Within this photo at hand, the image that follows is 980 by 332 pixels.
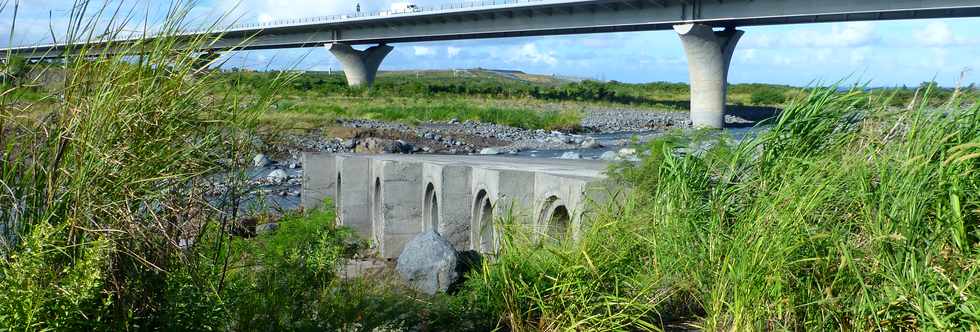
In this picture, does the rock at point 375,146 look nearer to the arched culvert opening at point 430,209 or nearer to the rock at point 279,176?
the rock at point 279,176

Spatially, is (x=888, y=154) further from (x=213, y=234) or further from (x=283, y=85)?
(x=213, y=234)

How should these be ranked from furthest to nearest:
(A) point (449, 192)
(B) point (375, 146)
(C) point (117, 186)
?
(B) point (375, 146), (A) point (449, 192), (C) point (117, 186)

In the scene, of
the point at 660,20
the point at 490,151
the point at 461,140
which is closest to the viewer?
the point at 490,151

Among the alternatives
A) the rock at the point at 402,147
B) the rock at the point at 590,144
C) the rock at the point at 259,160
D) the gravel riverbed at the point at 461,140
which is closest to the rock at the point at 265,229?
the rock at the point at 259,160

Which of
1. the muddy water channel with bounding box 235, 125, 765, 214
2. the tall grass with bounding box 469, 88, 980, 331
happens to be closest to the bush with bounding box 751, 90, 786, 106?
the muddy water channel with bounding box 235, 125, 765, 214

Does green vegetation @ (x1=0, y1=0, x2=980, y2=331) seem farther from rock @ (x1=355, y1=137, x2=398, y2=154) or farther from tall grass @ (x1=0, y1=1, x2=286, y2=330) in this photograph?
rock @ (x1=355, y1=137, x2=398, y2=154)

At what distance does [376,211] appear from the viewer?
64.3 ft

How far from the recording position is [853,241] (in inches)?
209

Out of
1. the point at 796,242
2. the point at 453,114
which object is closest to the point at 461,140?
the point at 453,114

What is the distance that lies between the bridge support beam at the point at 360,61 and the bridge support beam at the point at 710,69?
22219mm

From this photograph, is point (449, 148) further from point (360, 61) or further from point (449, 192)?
point (360, 61)

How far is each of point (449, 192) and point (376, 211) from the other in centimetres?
449

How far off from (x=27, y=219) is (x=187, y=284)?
78 centimetres

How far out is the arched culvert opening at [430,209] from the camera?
677 inches
